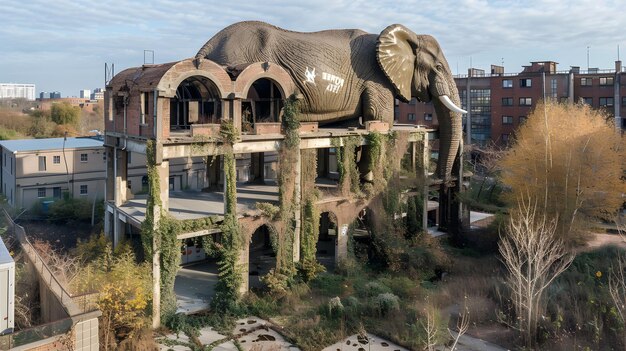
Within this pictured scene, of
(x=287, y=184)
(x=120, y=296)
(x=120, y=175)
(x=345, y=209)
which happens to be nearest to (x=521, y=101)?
(x=345, y=209)

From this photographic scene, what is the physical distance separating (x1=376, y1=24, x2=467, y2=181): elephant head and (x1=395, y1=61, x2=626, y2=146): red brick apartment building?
25.8 m

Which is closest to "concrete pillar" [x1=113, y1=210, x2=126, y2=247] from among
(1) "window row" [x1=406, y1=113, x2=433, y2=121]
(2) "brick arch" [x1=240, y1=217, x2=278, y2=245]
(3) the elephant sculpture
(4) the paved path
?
(2) "brick arch" [x1=240, y1=217, x2=278, y2=245]

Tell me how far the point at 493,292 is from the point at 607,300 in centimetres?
392

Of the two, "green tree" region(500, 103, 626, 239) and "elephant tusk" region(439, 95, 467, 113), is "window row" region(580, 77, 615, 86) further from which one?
"elephant tusk" region(439, 95, 467, 113)

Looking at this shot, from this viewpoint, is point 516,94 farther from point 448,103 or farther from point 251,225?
point 251,225

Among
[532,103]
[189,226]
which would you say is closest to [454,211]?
[189,226]

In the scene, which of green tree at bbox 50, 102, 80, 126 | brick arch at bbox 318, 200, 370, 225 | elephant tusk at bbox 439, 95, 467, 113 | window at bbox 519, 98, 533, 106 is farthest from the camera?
green tree at bbox 50, 102, 80, 126

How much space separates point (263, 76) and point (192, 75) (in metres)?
3.15

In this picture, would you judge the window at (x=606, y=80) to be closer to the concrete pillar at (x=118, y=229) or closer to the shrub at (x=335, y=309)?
the shrub at (x=335, y=309)

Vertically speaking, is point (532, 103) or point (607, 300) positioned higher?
point (532, 103)

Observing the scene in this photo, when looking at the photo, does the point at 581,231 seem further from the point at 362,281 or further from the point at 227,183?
the point at 227,183

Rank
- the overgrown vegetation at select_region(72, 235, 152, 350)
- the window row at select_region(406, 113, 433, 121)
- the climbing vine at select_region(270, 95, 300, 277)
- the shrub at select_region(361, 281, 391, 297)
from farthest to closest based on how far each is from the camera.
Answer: the window row at select_region(406, 113, 433, 121) < the climbing vine at select_region(270, 95, 300, 277) < the shrub at select_region(361, 281, 391, 297) < the overgrown vegetation at select_region(72, 235, 152, 350)

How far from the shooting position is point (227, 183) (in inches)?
779

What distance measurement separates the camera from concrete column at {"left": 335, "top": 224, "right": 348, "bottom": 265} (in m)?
24.3
